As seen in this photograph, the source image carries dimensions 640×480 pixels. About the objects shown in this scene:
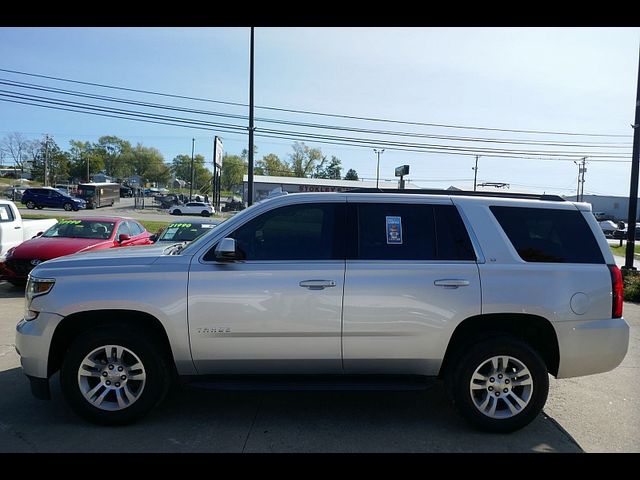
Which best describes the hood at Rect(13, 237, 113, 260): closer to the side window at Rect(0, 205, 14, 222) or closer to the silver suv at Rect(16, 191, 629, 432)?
the side window at Rect(0, 205, 14, 222)

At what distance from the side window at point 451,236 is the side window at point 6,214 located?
34.1ft

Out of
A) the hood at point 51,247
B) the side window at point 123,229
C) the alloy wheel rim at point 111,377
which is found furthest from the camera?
the side window at point 123,229

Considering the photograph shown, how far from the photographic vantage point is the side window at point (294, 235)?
3975mm

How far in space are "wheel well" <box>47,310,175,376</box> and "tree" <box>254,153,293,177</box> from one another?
104 metres

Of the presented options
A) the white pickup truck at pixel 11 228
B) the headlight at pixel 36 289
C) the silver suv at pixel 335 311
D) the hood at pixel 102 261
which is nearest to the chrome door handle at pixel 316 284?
the silver suv at pixel 335 311

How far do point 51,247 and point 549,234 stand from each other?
9087 mm

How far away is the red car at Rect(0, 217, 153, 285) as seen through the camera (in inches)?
365

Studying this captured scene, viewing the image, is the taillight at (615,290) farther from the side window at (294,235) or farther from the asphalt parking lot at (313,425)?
the side window at (294,235)

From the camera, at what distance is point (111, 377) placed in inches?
153

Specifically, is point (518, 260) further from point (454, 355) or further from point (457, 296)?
point (454, 355)

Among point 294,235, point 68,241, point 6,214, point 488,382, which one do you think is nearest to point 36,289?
point 294,235
